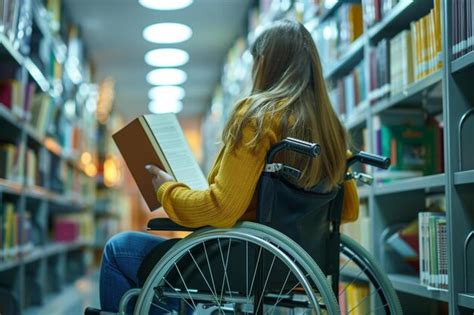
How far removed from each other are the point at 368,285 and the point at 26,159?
215cm

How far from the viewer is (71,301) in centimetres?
447

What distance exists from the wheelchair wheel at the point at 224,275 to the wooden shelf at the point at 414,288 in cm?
66

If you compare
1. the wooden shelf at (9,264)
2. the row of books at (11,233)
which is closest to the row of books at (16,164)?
the row of books at (11,233)

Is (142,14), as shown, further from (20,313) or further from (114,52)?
(20,313)

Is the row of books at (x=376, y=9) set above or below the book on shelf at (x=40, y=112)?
above

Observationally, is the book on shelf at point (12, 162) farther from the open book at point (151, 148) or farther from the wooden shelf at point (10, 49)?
the open book at point (151, 148)

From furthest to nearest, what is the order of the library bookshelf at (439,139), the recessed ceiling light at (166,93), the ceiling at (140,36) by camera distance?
1. the recessed ceiling light at (166,93)
2. the ceiling at (140,36)
3. the library bookshelf at (439,139)

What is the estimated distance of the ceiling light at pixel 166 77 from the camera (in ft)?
28.1

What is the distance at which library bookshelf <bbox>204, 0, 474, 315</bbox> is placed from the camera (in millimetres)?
1995

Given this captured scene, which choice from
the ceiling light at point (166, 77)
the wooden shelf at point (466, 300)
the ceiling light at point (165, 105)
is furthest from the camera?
the ceiling light at point (165, 105)

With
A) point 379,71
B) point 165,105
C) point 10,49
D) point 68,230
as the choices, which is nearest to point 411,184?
point 379,71

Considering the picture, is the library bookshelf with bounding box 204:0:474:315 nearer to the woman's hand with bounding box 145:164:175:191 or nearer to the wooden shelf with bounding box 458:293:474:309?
the wooden shelf with bounding box 458:293:474:309

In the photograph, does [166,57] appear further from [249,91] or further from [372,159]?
[372,159]

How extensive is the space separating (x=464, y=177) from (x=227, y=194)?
2.48ft
